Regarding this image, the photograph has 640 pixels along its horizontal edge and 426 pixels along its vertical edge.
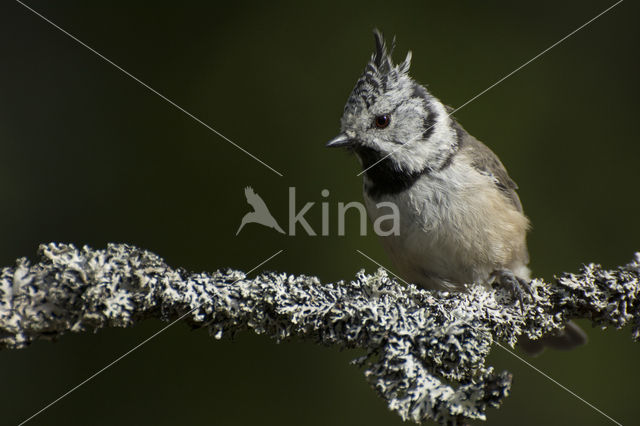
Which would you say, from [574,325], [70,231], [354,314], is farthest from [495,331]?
[70,231]

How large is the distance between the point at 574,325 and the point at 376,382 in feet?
6.68

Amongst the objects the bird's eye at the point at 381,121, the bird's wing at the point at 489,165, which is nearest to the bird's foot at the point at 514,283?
the bird's wing at the point at 489,165

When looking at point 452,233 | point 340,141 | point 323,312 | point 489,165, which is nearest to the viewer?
point 323,312

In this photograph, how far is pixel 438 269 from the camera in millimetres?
2967

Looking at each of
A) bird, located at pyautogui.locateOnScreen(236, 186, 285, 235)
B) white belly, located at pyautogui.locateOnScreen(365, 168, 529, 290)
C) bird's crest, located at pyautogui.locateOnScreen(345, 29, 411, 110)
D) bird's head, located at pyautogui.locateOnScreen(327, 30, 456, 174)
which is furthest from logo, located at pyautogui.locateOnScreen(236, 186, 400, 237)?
bird's crest, located at pyautogui.locateOnScreen(345, 29, 411, 110)

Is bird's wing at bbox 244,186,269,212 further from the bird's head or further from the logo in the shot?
the bird's head

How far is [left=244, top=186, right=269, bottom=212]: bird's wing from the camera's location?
3.23m

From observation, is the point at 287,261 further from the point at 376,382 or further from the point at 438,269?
the point at 376,382

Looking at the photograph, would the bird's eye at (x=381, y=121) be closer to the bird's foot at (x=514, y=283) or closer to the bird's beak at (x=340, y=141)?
the bird's beak at (x=340, y=141)

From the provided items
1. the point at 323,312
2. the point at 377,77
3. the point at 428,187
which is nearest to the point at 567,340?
the point at 428,187

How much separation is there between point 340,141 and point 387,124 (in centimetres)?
27

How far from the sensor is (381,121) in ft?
9.98

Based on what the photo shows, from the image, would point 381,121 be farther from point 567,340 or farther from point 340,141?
point 567,340

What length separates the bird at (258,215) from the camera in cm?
321
